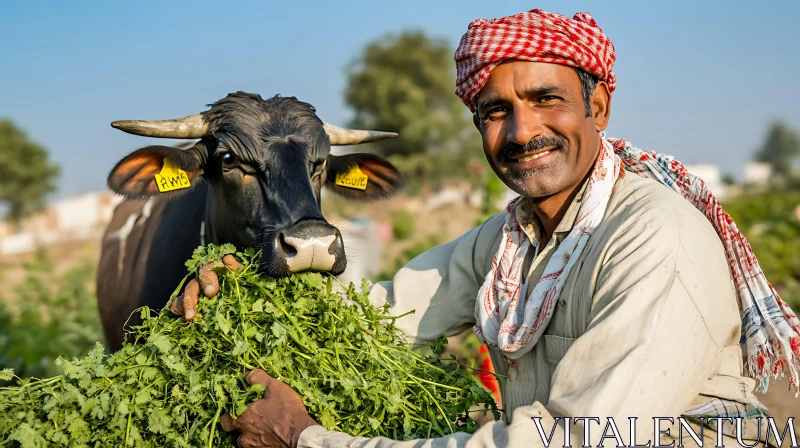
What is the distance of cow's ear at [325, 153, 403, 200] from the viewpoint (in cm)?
417

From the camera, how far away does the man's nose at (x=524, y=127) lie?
2785 millimetres

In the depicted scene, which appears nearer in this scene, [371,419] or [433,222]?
[371,419]

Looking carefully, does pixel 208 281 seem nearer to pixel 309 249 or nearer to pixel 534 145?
pixel 309 249

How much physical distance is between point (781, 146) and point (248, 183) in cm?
7230

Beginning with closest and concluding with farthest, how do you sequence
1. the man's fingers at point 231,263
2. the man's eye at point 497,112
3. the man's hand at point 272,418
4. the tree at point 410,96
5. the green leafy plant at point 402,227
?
the man's hand at point 272,418
the man's fingers at point 231,263
the man's eye at point 497,112
the green leafy plant at point 402,227
the tree at point 410,96

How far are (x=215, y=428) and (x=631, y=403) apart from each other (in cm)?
134

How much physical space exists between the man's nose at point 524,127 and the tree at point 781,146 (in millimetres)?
69200

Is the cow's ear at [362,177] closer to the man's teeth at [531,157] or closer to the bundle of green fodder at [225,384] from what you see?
the man's teeth at [531,157]

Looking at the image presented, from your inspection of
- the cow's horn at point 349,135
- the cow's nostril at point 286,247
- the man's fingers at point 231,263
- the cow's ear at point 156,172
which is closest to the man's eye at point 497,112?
the cow's nostril at point 286,247

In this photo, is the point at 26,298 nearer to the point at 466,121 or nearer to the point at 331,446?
the point at 331,446

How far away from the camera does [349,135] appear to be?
13.8 feet

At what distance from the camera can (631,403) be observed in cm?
210

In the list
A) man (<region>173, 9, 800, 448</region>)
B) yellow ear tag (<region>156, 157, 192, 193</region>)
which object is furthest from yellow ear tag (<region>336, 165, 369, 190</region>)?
man (<region>173, 9, 800, 448</region>)

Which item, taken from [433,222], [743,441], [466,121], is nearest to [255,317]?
[743,441]
